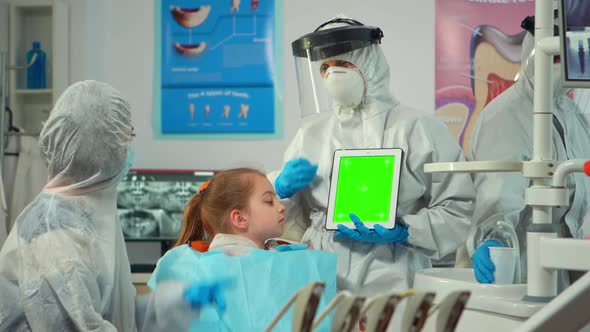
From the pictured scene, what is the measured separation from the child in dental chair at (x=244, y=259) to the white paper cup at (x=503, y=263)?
1.56 feet

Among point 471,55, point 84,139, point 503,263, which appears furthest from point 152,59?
point 503,263

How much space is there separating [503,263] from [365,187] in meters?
0.62

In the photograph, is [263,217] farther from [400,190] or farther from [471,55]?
[471,55]

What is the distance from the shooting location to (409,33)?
183 inches

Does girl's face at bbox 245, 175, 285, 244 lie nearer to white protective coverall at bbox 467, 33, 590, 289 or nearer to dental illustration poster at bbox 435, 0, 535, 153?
white protective coverall at bbox 467, 33, 590, 289

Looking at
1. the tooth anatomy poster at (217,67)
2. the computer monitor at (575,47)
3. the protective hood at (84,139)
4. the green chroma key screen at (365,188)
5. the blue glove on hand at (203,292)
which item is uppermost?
the tooth anatomy poster at (217,67)

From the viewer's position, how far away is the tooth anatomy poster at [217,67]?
188 inches

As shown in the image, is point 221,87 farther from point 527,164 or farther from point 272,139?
point 527,164

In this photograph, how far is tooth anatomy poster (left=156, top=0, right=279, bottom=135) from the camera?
4781 mm

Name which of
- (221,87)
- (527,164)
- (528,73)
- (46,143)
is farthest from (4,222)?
(527,164)

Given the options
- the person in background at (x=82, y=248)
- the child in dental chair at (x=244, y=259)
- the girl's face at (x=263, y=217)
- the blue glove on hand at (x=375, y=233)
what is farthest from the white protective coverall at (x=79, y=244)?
the blue glove on hand at (x=375, y=233)

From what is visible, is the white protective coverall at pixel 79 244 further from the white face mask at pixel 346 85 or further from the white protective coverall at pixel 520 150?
the white protective coverall at pixel 520 150

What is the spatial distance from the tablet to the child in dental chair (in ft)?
0.61

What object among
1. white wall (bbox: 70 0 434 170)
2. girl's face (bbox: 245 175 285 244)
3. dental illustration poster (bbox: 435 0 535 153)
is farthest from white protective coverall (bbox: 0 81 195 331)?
dental illustration poster (bbox: 435 0 535 153)
